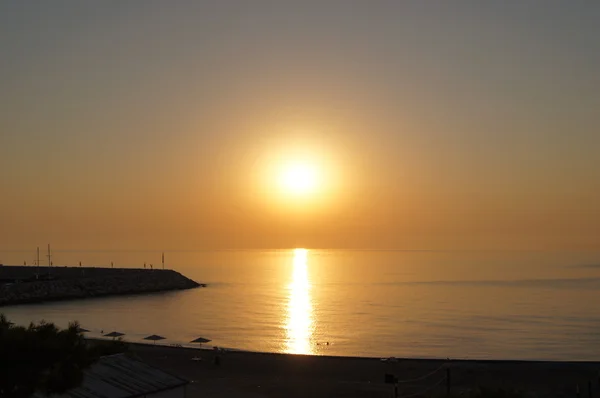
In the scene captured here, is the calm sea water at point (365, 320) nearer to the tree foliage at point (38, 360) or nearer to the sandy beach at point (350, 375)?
the sandy beach at point (350, 375)

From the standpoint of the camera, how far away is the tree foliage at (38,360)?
12.7 meters

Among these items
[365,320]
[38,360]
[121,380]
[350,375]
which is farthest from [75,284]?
[38,360]

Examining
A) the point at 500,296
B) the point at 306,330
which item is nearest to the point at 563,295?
the point at 500,296

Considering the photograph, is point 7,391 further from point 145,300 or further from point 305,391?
point 145,300


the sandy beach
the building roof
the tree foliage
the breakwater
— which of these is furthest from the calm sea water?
the tree foliage

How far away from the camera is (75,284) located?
10588cm

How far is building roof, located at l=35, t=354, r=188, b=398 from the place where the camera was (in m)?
20.0

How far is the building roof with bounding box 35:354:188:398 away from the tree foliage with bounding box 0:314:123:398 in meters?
5.79

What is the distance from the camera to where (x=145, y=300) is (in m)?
106

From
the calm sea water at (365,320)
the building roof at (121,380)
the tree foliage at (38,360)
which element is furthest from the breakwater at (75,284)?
the tree foliage at (38,360)

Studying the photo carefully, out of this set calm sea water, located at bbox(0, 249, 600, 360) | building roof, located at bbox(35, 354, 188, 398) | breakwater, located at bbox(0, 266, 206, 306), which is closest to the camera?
building roof, located at bbox(35, 354, 188, 398)

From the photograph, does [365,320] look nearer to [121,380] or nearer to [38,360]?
[121,380]

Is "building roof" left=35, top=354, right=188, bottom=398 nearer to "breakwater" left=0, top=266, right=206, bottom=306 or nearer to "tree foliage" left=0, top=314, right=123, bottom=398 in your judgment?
"tree foliage" left=0, top=314, right=123, bottom=398

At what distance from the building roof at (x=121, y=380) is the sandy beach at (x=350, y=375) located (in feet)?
24.7
